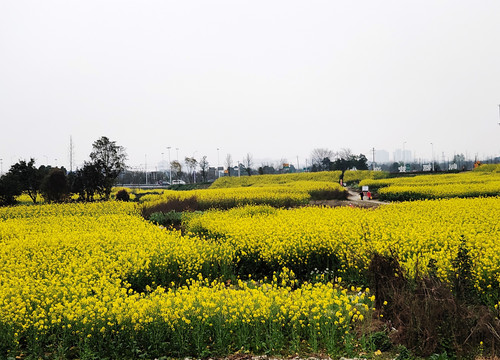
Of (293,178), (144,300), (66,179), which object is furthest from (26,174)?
(293,178)

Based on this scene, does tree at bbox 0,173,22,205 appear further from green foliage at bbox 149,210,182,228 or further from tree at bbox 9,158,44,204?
green foliage at bbox 149,210,182,228

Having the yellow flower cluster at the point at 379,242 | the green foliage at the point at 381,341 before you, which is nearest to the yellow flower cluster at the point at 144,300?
the green foliage at the point at 381,341

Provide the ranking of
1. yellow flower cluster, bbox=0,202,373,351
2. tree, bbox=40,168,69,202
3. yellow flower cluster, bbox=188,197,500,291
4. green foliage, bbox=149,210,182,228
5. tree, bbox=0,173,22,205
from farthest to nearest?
1. tree, bbox=40,168,69,202
2. tree, bbox=0,173,22,205
3. green foliage, bbox=149,210,182,228
4. yellow flower cluster, bbox=188,197,500,291
5. yellow flower cluster, bbox=0,202,373,351

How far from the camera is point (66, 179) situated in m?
29.8

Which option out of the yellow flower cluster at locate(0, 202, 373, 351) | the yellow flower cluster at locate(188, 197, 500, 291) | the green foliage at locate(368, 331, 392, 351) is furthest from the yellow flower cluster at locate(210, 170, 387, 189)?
the green foliage at locate(368, 331, 392, 351)

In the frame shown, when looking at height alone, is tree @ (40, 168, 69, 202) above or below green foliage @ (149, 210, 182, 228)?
above

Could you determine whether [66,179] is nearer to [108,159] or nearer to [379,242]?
[108,159]

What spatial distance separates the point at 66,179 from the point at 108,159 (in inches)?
163

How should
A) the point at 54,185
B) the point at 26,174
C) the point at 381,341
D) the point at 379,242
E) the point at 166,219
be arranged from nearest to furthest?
the point at 381,341 < the point at 379,242 < the point at 166,219 < the point at 54,185 < the point at 26,174

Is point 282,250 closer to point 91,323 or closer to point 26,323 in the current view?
point 91,323

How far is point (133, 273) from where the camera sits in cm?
861

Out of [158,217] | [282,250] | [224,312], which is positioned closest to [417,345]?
[224,312]

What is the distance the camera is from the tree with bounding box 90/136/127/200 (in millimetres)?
32125

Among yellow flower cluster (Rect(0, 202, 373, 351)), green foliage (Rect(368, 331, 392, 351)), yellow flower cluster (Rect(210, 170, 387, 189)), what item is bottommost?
green foliage (Rect(368, 331, 392, 351))
